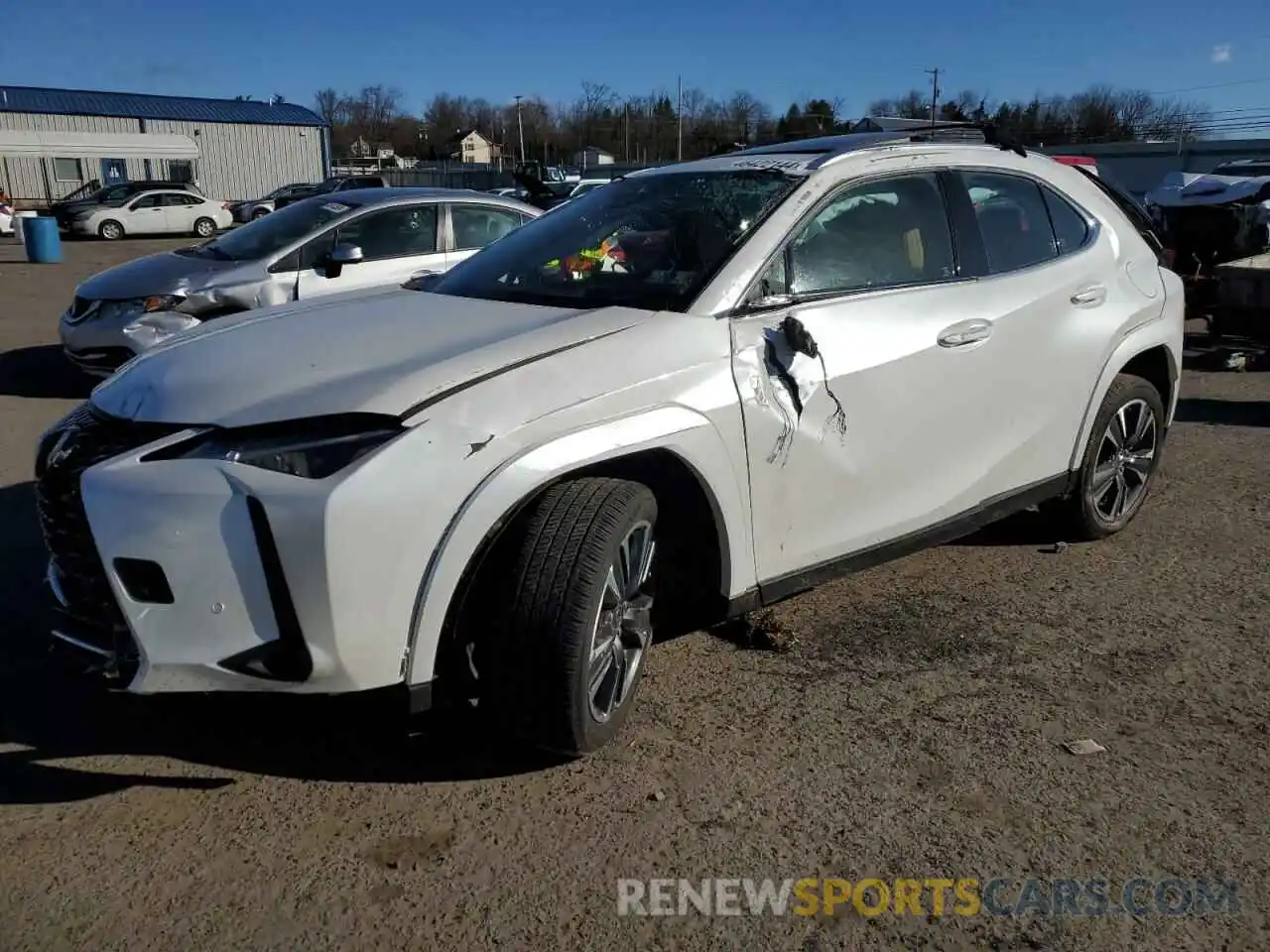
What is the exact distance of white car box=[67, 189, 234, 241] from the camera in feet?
97.9

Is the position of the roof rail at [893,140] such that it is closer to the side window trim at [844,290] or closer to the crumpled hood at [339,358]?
the side window trim at [844,290]

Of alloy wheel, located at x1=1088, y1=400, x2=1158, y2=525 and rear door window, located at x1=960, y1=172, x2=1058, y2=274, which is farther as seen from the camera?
alloy wheel, located at x1=1088, y1=400, x2=1158, y2=525

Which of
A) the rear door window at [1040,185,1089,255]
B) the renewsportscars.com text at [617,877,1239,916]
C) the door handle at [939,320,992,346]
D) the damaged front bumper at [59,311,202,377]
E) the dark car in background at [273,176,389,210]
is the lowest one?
the renewsportscars.com text at [617,877,1239,916]

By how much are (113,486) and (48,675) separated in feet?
4.39

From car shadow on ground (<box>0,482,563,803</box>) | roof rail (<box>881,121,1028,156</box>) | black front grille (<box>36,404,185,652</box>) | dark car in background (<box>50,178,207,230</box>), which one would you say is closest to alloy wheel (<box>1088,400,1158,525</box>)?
roof rail (<box>881,121,1028,156</box>)

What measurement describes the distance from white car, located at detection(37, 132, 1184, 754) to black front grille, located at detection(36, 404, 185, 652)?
0.01 metres

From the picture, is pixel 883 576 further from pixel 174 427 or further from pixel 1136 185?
pixel 1136 185

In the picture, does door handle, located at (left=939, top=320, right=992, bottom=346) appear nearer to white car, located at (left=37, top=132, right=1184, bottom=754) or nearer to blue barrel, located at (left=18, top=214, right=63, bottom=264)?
white car, located at (left=37, top=132, right=1184, bottom=754)

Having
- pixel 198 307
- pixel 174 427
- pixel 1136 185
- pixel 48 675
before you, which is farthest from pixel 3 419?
pixel 1136 185

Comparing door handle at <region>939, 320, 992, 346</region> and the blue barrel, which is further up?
the blue barrel

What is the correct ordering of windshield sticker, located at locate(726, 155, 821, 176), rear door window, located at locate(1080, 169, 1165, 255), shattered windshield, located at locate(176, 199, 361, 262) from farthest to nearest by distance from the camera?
shattered windshield, located at locate(176, 199, 361, 262) → rear door window, located at locate(1080, 169, 1165, 255) → windshield sticker, located at locate(726, 155, 821, 176)

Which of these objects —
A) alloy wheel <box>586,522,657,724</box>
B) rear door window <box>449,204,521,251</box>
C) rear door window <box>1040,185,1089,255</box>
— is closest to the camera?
alloy wheel <box>586,522,657,724</box>

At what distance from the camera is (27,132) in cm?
4366

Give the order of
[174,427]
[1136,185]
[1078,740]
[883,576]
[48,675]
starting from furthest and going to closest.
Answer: [1136,185], [883,576], [48,675], [1078,740], [174,427]
